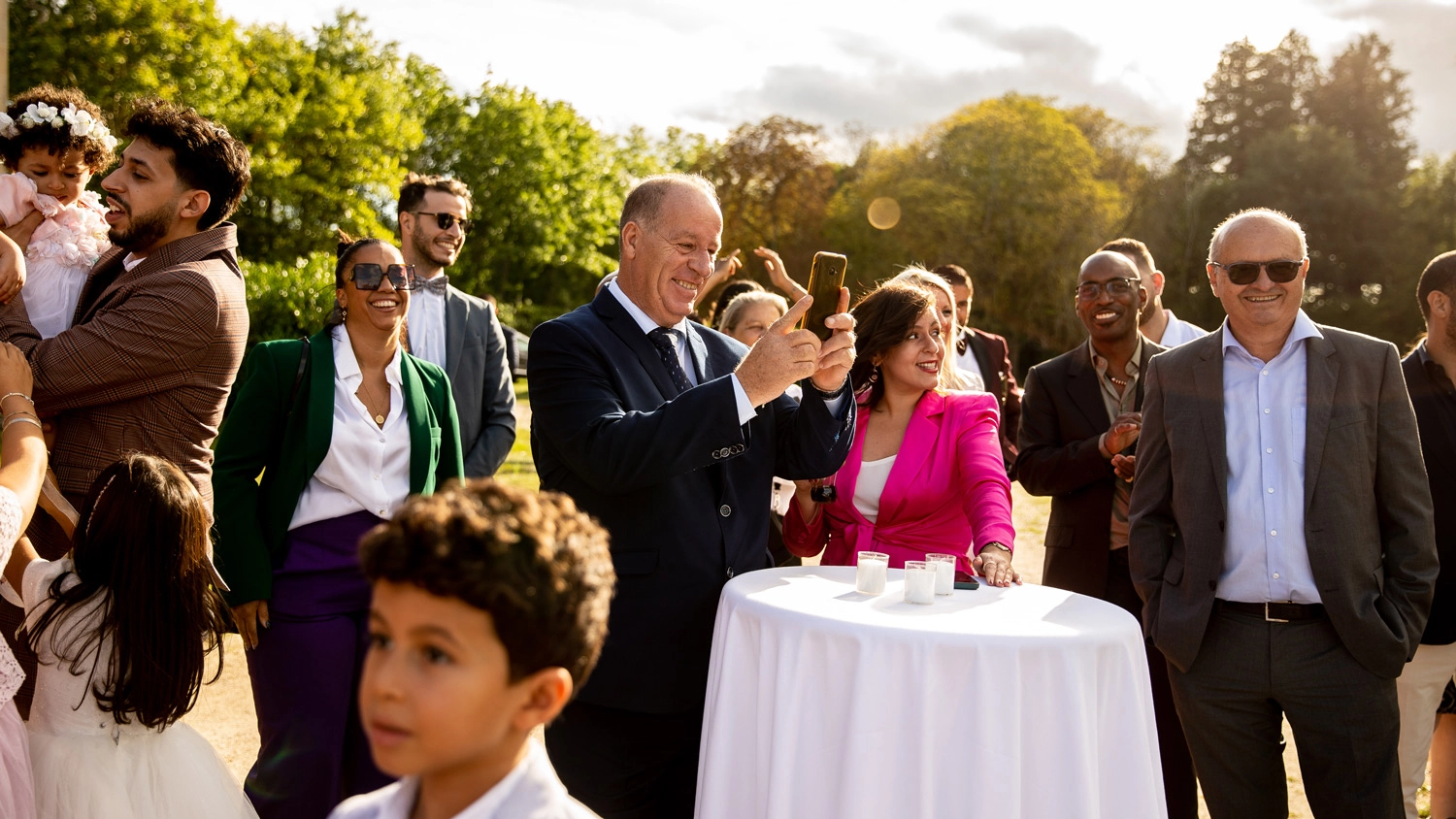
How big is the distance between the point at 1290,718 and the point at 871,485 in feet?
5.62

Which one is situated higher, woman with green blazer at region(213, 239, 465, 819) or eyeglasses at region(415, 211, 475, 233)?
eyeglasses at region(415, 211, 475, 233)

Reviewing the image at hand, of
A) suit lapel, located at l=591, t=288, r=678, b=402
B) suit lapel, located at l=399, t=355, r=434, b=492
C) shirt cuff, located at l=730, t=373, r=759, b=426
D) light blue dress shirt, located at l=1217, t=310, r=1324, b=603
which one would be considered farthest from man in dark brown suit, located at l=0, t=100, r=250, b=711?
light blue dress shirt, located at l=1217, t=310, r=1324, b=603

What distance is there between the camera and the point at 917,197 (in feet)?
136

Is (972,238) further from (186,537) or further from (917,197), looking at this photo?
(186,537)

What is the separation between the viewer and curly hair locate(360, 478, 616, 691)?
161 centimetres

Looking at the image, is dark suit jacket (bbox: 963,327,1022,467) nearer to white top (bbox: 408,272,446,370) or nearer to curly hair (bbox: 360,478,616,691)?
white top (bbox: 408,272,446,370)

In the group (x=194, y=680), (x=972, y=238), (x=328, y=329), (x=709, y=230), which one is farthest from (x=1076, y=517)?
(x=972, y=238)

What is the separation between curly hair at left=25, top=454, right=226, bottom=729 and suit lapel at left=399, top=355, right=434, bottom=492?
0.98m

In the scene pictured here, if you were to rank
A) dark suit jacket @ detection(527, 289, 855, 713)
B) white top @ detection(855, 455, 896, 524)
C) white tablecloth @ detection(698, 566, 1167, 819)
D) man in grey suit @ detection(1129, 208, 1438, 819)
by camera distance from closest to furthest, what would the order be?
white tablecloth @ detection(698, 566, 1167, 819), dark suit jacket @ detection(527, 289, 855, 713), man in grey suit @ detection(1129, 208, 1438, 819), white top @ detection(855, 455, 896, 524)

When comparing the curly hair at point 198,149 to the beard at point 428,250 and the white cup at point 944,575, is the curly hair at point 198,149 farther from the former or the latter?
the white cup at point 944,575

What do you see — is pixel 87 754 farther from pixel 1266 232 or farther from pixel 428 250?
pixel 1266 232

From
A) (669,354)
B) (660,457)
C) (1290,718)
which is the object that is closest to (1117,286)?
(1290,718)

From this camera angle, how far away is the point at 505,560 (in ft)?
5.28

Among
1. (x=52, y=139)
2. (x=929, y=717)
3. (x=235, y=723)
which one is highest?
(x=52, y=139)
